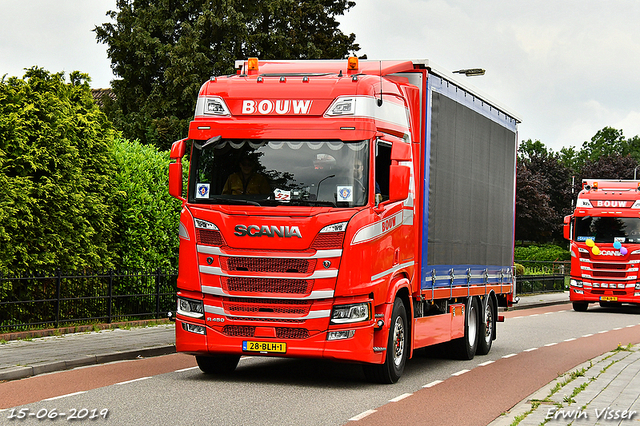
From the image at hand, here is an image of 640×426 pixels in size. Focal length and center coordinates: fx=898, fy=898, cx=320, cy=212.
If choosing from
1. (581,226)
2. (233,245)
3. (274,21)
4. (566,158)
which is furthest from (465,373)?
(566,158)

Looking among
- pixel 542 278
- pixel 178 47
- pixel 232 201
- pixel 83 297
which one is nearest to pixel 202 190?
pixel 232 201

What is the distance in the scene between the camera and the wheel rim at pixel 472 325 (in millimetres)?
15116

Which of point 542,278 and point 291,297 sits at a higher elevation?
point 291,297

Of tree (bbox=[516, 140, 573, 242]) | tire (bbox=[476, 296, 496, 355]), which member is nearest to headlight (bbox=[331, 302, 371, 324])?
tire (bbox=[476, 296, 496, 355])

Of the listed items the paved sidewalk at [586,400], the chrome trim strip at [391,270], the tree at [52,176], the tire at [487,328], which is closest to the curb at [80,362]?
the tree at [52,176]

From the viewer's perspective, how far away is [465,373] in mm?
13156

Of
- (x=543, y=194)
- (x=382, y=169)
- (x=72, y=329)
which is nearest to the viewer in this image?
(x=382, y=169)

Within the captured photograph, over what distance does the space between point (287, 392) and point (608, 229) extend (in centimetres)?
2257

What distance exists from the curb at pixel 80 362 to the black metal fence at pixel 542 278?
1049 inches

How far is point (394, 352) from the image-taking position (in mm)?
11281

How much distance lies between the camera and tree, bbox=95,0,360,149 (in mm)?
37344

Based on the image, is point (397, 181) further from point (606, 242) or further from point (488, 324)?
point (606, 242)

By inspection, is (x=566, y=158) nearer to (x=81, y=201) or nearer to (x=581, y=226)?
(x=581, y=226)

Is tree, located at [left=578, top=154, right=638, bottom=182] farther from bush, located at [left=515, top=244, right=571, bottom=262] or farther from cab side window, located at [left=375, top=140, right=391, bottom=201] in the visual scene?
cab side window, located at [left=375, top=140, right=391, bottom=201]
